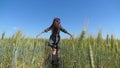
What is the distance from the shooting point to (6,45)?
559 cm

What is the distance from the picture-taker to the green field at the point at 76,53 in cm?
354

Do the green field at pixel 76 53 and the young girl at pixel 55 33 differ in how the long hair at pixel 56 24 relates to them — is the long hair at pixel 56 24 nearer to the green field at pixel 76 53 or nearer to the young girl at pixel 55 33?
the young girl at pixel 55 33

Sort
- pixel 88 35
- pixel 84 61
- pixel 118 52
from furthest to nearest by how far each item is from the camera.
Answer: pixel 88 35, pixel 84 61, pixel 118 52

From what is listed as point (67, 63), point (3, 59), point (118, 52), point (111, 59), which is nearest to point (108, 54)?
point (111, 59)

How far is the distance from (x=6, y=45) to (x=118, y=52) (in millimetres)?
2790

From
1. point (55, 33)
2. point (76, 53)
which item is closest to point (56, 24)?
point (55, 33)

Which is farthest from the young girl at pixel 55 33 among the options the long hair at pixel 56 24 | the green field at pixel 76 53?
the green field at pixel 76 53

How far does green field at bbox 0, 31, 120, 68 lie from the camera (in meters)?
3.54

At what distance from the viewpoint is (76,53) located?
180 inches

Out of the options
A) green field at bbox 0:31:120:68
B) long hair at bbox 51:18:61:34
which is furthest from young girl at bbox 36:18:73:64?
green field at bbox 0:31:120:68

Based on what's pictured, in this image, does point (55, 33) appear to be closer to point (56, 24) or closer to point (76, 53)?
point (56, 24)

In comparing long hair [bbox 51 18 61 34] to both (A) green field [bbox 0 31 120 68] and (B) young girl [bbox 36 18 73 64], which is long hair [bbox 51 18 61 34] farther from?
(A) green field [bbox 0 31 120 68]

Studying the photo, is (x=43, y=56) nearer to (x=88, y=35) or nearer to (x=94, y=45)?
(x=88, y=35)

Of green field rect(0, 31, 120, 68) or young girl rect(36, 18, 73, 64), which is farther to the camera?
young girl rect(36, 18, 73, 64)
